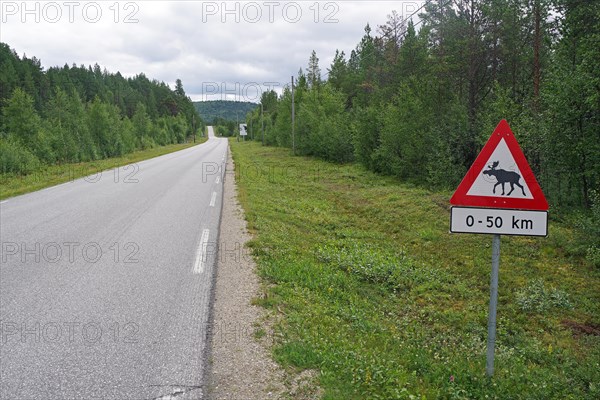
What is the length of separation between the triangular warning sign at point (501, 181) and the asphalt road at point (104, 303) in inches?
107

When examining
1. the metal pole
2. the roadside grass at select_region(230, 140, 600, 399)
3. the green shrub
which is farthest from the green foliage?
the green shrub

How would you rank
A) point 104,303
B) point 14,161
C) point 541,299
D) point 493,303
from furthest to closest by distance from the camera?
point 14,161, point 541,299, point 104,303, point 493,303

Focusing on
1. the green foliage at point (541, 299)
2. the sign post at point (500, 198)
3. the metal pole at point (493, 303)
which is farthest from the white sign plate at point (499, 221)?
the green foliage at point (541, 299)

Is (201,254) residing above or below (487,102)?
below

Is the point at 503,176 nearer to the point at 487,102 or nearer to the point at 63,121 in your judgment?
the point at 487,102

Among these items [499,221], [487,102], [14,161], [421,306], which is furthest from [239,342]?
[14,161]

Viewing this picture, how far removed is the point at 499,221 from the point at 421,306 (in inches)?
111

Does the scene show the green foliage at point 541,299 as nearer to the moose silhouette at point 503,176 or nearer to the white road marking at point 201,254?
the moose silhouette at point 503,176

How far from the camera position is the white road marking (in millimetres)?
6198

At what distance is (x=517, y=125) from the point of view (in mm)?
12383

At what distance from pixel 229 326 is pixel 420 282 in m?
3.71

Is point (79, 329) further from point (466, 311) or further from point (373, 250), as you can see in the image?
point (373, 250)

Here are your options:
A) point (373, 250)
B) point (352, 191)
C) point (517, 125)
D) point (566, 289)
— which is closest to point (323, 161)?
point (352, 191)

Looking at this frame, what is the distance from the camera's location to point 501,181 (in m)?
3.37
